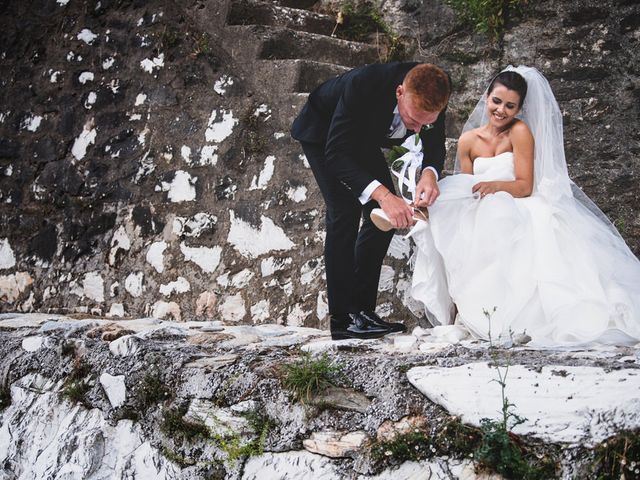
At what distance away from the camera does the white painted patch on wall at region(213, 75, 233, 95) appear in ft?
16.0

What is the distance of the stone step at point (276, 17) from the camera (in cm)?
507

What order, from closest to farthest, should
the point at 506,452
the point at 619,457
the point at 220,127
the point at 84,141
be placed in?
the point at 619,457, the point at 506,452, the point at 220,127, the point at 84,141

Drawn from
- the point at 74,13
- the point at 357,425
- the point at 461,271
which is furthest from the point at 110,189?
the point at 357,425

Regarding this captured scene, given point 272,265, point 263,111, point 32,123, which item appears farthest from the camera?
point 32,123

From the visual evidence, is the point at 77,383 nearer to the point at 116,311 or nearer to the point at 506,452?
the point at 116,311

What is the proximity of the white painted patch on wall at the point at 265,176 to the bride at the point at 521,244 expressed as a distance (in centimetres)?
114

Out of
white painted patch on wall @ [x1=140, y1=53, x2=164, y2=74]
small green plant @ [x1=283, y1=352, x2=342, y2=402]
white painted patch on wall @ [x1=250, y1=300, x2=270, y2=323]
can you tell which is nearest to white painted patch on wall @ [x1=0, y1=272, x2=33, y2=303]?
white painted patch on wall @ [x1=140, y1=53, x2=164, y2=74]

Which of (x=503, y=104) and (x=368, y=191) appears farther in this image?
(x=503, y=104)

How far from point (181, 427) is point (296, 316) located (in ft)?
4.95

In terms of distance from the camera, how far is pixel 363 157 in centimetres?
374

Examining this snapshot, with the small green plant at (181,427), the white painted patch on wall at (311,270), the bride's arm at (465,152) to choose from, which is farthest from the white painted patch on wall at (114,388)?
the bride's arm at (465,152)

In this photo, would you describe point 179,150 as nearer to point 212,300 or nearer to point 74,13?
point 212,300

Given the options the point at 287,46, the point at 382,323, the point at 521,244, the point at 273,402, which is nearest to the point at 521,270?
the point at 521,244

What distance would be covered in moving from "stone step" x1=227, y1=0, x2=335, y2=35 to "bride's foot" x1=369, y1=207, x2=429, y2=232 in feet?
6.47
